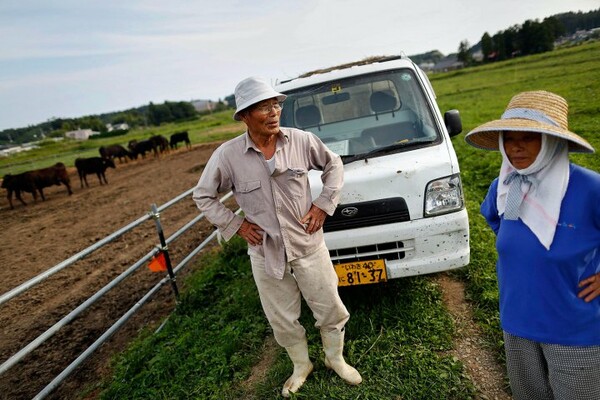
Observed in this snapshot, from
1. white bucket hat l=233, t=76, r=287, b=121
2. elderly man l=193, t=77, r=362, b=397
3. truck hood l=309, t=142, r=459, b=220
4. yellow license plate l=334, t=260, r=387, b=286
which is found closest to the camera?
white bucket hat l=233, t=76, r=287, b=121

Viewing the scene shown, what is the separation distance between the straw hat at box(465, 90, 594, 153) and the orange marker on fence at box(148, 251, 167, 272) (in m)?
3.60

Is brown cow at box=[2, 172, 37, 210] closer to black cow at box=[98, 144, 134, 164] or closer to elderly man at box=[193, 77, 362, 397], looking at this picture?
black cow at box=[98, 144, 134, 164]

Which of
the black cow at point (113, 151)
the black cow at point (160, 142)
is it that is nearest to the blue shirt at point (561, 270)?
the black cow at point (113, 151)

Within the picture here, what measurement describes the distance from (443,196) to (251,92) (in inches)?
68.4

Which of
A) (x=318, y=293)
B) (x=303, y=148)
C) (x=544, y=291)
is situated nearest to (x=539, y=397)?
(x=544, y=291)

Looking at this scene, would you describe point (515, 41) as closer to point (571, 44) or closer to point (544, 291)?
point (571, 44)

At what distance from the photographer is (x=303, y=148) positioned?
8.26 feet

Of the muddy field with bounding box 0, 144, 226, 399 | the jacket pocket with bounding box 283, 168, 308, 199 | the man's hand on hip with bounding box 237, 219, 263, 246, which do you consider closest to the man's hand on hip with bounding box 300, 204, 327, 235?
the jacket pocket with bounding box 283, 168, 308, 199

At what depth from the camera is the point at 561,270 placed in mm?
1536

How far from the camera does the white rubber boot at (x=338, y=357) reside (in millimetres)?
2670

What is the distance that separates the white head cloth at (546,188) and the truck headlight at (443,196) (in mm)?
1344

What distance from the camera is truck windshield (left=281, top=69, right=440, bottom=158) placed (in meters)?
3.70

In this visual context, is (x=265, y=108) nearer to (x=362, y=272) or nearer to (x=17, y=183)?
(x=362, y=272)

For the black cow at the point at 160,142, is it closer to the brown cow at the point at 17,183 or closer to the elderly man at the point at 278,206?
the brown cow at the point at 17,183
